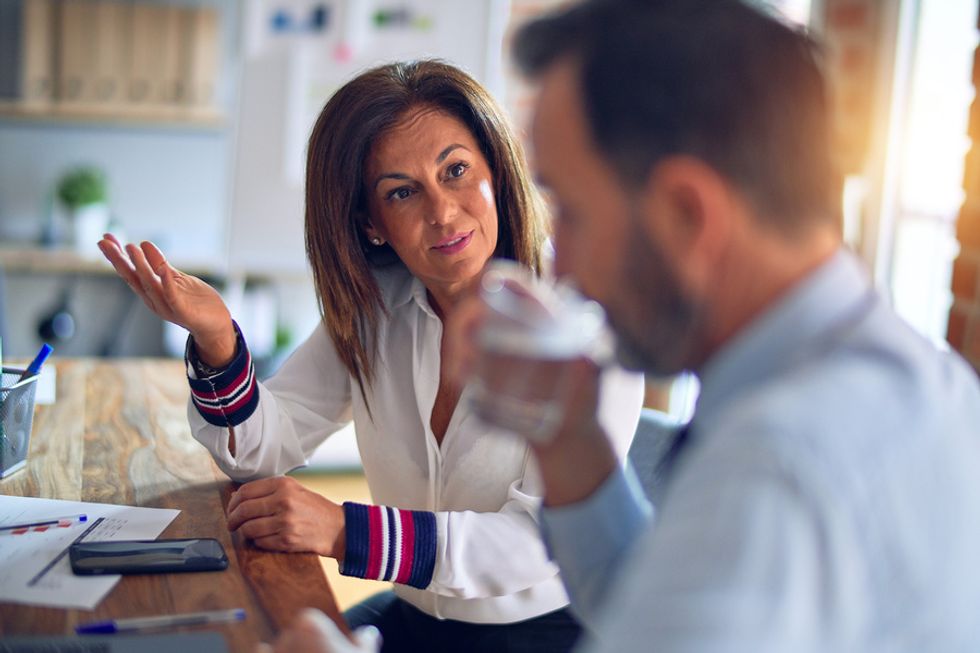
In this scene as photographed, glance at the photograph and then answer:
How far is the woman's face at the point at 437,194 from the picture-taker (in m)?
1.44

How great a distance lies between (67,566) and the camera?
102 cm

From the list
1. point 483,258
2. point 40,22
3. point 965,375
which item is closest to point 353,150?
point 483,258

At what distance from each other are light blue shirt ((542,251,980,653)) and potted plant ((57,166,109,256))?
3.39m

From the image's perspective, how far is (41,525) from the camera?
1128 millimetres

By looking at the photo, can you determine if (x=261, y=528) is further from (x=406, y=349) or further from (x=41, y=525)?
(x=406, y=349)

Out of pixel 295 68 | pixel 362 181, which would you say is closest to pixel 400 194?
pixel 362 181

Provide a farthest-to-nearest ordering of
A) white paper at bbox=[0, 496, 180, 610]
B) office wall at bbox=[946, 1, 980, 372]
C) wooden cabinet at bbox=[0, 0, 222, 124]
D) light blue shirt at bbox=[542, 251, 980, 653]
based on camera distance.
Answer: wooden cabinet at bbox=[0, 0, 222, 124]
office wall at bbox=[946, 1, 980, 372]
white paper at bbox=[0, 496, 180, 610]
light blue shirt at bbox=[542, 251, 980, 653]

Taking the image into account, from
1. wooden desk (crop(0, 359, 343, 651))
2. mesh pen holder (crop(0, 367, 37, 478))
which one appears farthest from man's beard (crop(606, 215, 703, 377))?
mesh pen holder (crop(0, 367, 37, 478))

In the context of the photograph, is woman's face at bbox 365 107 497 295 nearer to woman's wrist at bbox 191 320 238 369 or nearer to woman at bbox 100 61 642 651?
woman at bbox 100 61 642 651

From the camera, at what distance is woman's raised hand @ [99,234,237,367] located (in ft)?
4.26

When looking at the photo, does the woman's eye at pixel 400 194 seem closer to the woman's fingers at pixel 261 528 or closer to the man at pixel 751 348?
the woman's fingers at pixel 261 528

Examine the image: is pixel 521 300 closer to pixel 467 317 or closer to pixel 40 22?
pixel 467 317

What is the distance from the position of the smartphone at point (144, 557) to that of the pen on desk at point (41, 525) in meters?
0.08

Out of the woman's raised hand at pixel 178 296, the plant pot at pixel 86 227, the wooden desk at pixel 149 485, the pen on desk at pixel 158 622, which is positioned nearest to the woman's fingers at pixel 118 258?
the woman's raised hand at pixel 178 296
